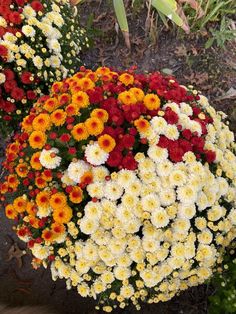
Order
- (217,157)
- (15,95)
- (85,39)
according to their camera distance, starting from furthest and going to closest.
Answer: (85,39), (15,95), (217,157)

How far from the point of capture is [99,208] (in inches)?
90.0

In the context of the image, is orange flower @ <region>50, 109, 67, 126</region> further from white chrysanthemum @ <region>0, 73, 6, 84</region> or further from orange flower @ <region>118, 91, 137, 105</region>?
white chrysanthemum @ <region>0, 73, 6, 84</region>

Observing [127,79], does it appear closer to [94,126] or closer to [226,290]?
[94,126]

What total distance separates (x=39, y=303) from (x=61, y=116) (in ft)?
4.45

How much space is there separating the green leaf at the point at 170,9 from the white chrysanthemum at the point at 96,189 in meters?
1.52

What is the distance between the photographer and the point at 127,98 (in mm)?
2369

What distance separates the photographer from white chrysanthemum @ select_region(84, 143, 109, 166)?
2.25 meters

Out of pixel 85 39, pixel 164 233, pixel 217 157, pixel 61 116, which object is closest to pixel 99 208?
pixel 164 233

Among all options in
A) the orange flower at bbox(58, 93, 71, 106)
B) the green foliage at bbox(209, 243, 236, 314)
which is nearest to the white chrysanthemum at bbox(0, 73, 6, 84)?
the orange flower at bbox(58, 93, 71, 106)

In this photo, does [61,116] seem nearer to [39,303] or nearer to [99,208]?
[99,208]

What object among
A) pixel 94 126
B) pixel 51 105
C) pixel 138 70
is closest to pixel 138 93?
pixel 94 126

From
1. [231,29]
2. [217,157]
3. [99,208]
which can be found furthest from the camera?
[231,29]

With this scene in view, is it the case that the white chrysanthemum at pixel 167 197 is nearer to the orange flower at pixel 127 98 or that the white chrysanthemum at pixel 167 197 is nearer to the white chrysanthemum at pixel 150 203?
the white chrysanthemum at pixel 150 203

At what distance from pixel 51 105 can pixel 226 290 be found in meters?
1.31
